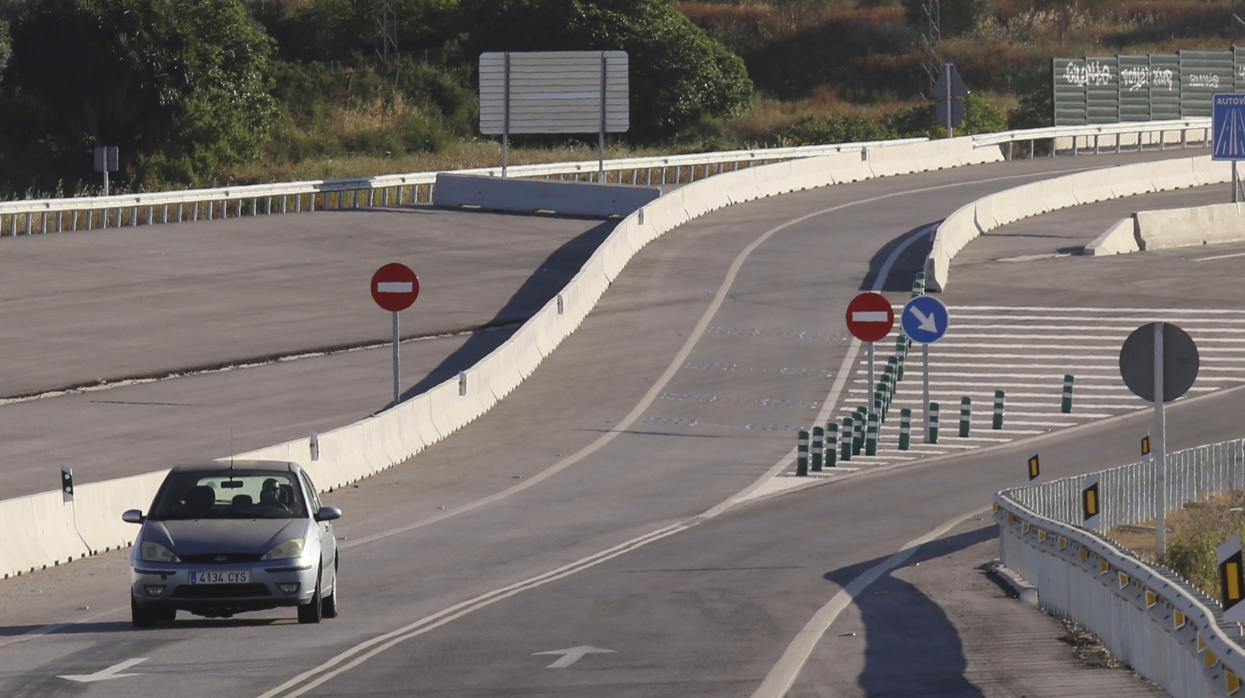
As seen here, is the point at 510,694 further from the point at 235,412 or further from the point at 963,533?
the point at 235,412

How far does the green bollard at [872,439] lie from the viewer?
3284 centimetres

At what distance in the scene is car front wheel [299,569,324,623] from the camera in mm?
16984

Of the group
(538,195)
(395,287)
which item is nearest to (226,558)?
(395,287)

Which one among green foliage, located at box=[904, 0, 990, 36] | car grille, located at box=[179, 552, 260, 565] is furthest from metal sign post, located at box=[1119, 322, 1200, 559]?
green foliage, located at box=[904, 0, 990, 36]

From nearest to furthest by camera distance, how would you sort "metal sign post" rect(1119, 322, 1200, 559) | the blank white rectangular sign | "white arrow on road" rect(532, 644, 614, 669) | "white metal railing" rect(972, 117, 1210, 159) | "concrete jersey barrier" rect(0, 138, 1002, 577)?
"white arrow on road" rect(532, 644, 614, 669) < "metal sign post" rect(1119, 322, 1200, 559) < "concrete jersey barrier" rect(0, 138, 1002, 577) < the blank white rectangular sign < "white metal railing" rect(972, 117, 1210, 159)

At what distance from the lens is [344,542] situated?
24.0m

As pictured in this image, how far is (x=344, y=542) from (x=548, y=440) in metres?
9.56

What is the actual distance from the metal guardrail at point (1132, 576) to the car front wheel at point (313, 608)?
606 cm

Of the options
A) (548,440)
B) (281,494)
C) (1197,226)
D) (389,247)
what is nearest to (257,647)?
A: (281,494)

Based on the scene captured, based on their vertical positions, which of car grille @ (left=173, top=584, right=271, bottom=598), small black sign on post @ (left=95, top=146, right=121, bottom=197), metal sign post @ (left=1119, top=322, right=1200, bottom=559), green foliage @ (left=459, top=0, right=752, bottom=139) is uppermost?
green foliage @ (left=459, top=0, right=752, bottom=139)

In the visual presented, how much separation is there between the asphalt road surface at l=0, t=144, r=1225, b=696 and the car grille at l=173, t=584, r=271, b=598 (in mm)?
345

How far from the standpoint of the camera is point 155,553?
16562 mm

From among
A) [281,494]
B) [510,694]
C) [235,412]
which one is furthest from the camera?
[235,412]

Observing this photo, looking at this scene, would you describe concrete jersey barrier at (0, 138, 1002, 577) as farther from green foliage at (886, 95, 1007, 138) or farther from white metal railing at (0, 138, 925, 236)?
green foliage at (886, 95, 1007, 138)
